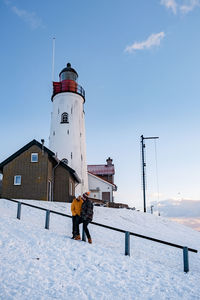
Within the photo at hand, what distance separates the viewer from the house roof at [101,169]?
4578 cm

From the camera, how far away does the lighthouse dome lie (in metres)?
35.8

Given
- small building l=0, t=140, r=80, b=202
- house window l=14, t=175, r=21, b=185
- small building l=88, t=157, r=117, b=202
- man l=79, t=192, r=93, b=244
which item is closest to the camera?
→ man l=79, t=192, r=93, b=244

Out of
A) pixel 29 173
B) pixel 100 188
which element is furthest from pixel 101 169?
pixel 29 173

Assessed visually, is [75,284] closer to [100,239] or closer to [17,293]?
[17,293]

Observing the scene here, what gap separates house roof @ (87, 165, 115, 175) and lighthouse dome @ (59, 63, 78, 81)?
16.2 meters

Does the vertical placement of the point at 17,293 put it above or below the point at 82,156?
below

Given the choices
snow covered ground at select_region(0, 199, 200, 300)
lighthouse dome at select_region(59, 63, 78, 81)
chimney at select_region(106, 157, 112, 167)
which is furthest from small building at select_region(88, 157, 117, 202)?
snow covered ground at select_region(0, 199, 200, 300)

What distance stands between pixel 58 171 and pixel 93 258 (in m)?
18.7

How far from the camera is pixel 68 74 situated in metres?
36.0

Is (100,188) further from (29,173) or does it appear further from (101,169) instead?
(29,173)

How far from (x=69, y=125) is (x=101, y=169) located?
50.0ft

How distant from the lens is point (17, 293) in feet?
20.9

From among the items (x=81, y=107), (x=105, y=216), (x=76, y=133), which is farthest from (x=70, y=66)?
(x=105, y=216)

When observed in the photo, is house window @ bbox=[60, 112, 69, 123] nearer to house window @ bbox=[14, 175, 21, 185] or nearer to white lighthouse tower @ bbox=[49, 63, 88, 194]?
white lighthouse tower @ bbox=[49, 63, 88, 194]
